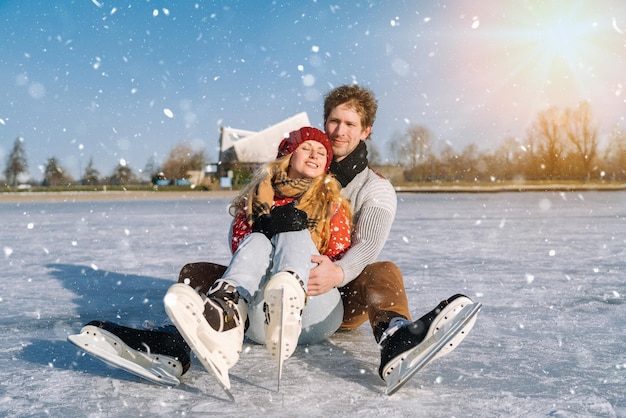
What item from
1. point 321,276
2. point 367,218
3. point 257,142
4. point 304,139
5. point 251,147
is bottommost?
point 321,276

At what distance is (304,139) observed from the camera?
2869 mm

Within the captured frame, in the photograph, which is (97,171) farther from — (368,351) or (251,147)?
(368,351)

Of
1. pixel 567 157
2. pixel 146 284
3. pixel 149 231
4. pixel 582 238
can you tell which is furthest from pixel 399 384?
pixel 567 157

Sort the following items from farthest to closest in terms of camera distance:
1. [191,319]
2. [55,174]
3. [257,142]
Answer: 1. [55,174]
2. [257,142]
3. [191,319]

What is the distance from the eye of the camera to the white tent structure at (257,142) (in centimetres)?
5856

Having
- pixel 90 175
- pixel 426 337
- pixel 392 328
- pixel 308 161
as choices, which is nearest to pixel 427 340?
pixel 426 337

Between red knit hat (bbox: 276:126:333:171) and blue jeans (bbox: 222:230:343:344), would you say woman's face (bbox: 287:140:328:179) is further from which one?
blue jeans (bbox: 222:230:343:344)

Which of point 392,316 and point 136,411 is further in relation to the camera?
point 392,316

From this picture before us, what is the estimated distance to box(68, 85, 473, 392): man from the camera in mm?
2402

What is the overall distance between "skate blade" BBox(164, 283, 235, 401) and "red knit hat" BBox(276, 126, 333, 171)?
96cm

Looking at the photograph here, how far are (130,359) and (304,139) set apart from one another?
1160mm

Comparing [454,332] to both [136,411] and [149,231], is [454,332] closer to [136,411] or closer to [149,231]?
[136,411]

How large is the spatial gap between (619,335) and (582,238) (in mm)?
5540

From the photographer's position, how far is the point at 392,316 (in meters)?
2.60
